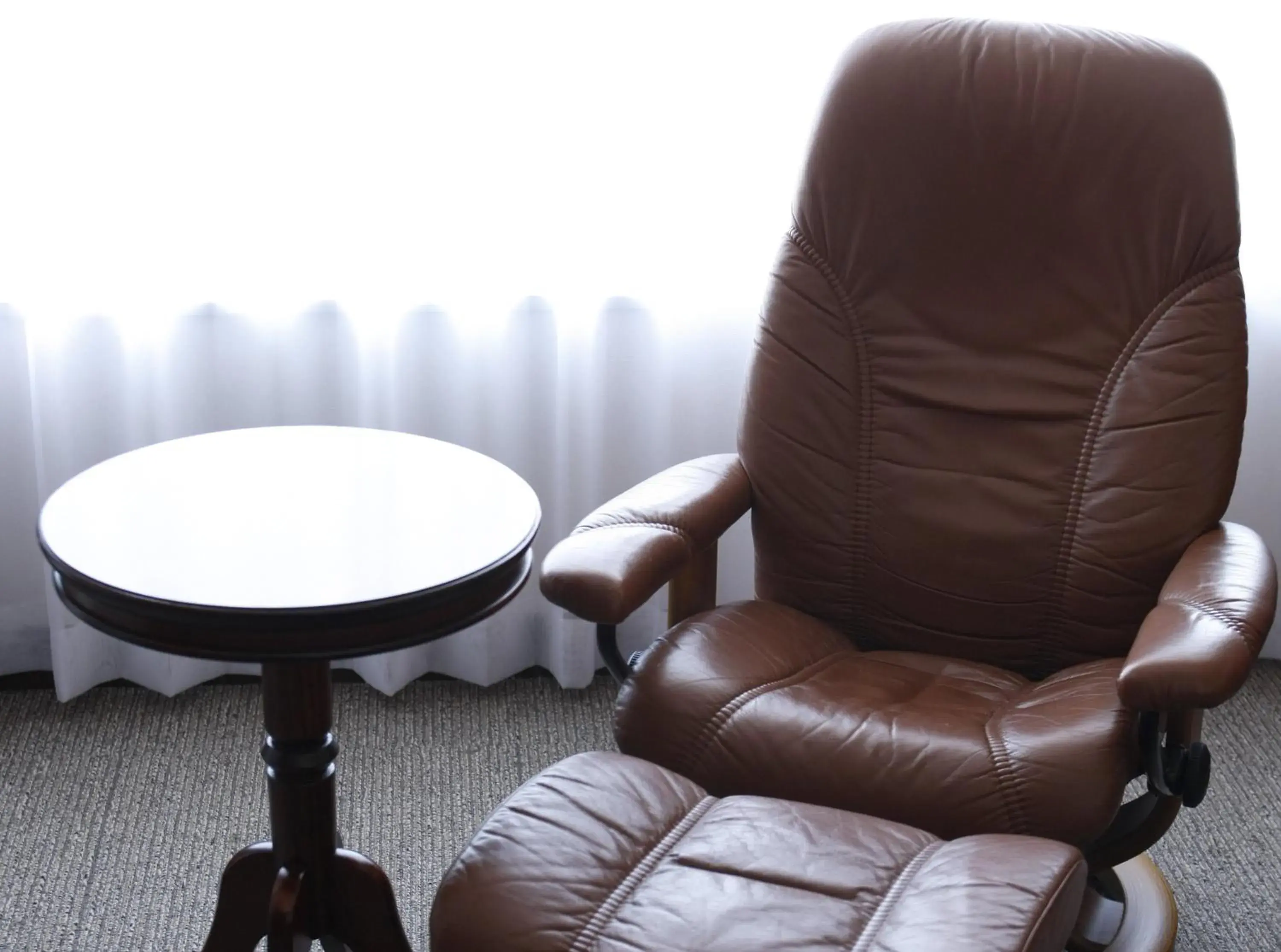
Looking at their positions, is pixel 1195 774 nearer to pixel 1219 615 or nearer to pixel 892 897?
pixel 1219 615

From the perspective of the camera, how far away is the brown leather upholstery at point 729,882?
1.20m

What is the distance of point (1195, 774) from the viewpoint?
4.68 feet

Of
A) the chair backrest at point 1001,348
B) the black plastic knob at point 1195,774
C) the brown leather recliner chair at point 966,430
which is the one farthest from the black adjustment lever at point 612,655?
the black plastic knob at point 1195,774

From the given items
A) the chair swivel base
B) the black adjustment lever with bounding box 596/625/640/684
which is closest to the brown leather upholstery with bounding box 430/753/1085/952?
the black adjustment lever with bounding box 596/625/640/684

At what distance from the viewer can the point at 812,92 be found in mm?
2242

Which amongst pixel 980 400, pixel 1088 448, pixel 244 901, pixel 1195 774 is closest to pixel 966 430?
pixel 980 400

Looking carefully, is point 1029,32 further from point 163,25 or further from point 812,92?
point 163,25

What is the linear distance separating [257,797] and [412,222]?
0.91 m

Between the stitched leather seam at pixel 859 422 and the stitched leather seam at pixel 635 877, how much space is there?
52 cm

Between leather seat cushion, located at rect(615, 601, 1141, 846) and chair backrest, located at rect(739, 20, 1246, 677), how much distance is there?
156 mm

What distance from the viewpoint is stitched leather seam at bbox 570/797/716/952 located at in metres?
1.22

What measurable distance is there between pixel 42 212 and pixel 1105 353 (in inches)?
61.8

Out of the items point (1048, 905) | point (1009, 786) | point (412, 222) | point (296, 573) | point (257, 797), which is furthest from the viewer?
point (412, 222)

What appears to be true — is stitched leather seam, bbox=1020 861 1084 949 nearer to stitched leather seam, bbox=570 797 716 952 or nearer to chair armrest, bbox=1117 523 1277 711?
chair armrest, bbox=1117 523 1277 711
